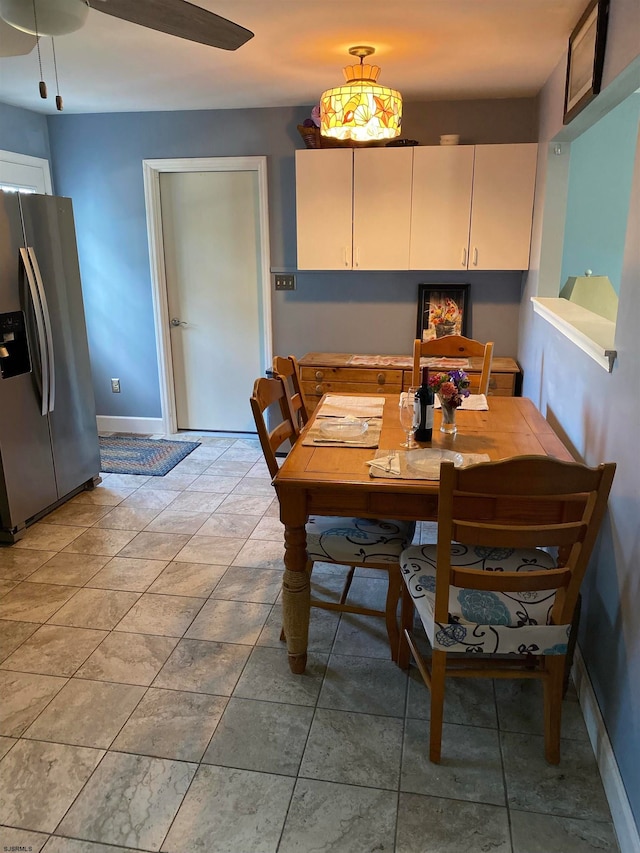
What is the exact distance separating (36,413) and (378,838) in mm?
2676

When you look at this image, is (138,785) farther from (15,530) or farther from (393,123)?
(393,123)

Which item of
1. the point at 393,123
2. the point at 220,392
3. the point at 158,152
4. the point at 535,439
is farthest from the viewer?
the point at 220,392

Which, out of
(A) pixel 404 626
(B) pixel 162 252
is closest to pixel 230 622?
(A) pixel 404 626

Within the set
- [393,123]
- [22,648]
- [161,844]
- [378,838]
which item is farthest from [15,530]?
[393,123]

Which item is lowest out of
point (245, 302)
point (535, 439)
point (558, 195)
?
point (535, 439)

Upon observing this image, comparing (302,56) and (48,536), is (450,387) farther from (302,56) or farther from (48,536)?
(48,536)

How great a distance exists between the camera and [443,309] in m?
4.30

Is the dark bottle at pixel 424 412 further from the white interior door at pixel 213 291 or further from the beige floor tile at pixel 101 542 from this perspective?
the white interior door at pixel 213 291

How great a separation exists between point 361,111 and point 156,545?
7.45ft

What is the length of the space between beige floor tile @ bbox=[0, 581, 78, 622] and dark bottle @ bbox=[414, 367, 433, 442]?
5.58 feet

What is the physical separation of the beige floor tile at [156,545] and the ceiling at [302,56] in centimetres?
233

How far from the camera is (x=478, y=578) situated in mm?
1662

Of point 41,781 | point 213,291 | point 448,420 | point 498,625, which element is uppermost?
point 213,291

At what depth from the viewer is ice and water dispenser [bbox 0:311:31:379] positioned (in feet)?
10.1
